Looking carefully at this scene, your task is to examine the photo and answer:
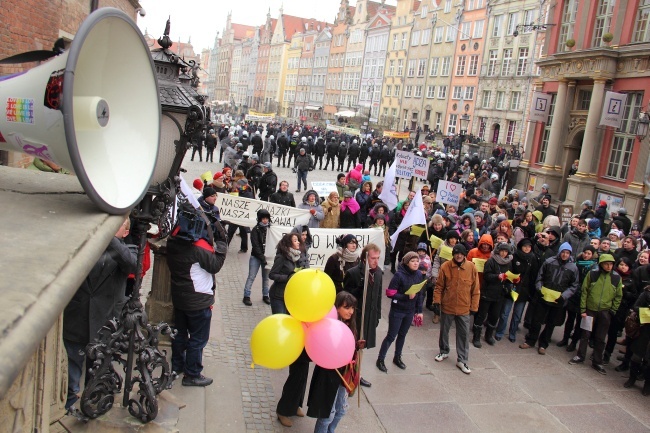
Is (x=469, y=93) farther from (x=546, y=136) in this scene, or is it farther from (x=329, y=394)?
(x=329, y=394)

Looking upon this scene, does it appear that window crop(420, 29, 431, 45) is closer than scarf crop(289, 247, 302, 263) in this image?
No

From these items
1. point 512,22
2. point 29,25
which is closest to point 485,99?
point 512,22

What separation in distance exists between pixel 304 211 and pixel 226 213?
1.56 metres

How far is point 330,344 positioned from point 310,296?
43 cm

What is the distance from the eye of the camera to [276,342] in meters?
4.65

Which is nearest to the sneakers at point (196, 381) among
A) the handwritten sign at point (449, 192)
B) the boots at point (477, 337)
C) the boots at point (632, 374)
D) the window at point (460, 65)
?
the boots at point (477, 337)

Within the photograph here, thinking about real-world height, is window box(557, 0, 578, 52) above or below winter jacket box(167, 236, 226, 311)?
above

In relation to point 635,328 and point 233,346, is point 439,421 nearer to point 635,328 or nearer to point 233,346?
point 233,346

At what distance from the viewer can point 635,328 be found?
754 cm

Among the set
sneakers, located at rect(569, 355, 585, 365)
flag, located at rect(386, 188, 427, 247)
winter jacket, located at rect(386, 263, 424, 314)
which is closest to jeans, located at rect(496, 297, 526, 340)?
sneakers, located at rect(569, 355, 585, 365)

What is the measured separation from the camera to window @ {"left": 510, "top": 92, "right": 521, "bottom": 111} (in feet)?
144

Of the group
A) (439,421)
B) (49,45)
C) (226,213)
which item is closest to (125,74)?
(439,421)

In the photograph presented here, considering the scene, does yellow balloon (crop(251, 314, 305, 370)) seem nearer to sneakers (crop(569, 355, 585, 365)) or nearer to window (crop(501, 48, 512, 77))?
sneakers (crop(569, 355, 585, 365))

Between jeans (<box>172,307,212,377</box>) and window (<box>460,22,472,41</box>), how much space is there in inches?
1956
